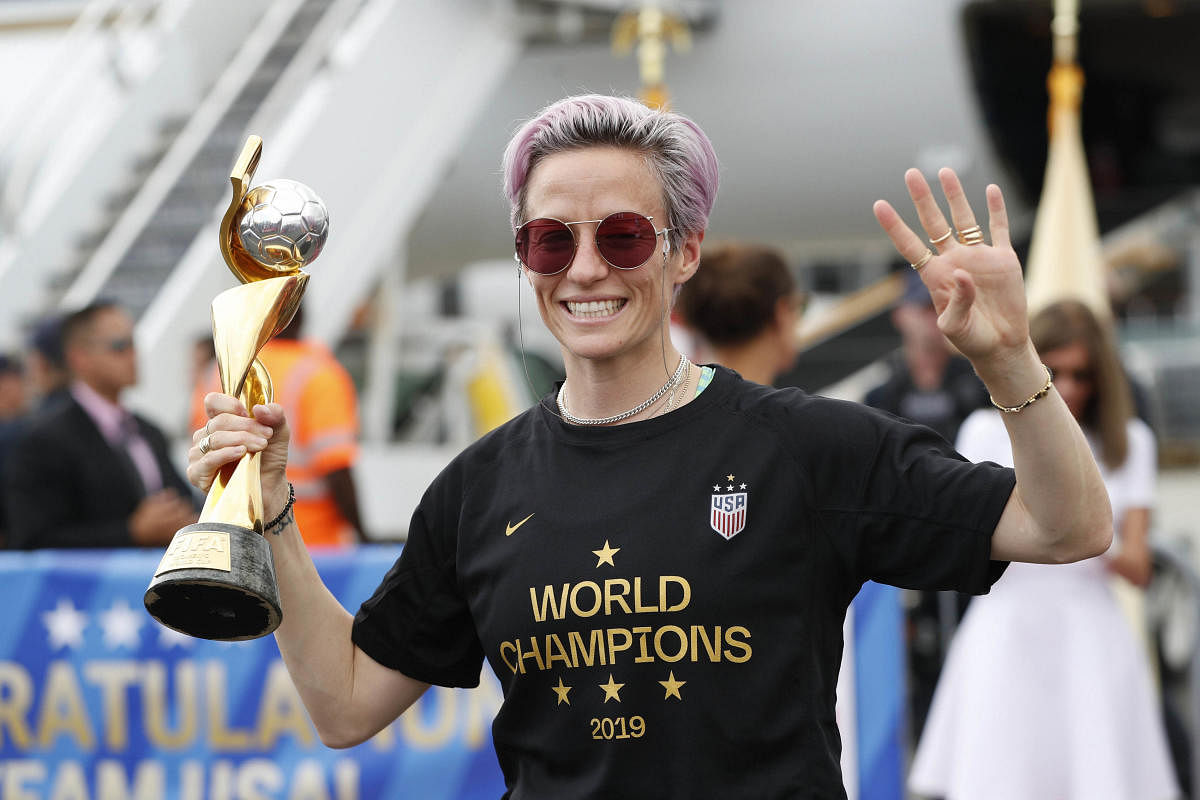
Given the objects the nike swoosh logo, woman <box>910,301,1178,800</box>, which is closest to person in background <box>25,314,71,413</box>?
woman <box>910,301,1178,800</box>

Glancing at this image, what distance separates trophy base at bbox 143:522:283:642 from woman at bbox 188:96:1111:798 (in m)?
0.15

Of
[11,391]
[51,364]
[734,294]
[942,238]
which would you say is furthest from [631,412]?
[11,391]

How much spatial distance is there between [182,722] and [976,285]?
9.76ft

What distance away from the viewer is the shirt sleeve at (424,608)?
7.22ft

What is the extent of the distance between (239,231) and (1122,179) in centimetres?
1817

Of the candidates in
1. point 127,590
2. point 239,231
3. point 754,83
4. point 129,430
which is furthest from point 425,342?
point 239,231

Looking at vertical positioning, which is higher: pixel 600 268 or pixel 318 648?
pixel 600 268

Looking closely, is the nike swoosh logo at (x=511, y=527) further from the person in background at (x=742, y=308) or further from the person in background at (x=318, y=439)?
the person in background at (x=318, y=439)

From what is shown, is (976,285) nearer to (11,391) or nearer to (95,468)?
(95,468)

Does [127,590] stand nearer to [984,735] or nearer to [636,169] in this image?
[984,735]

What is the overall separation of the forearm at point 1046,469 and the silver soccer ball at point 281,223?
0.95m

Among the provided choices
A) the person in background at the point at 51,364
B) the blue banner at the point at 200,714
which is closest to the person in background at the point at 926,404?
the blue banner at the point at 200,714

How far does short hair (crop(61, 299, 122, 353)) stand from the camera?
5.43m

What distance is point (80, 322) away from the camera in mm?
5469
